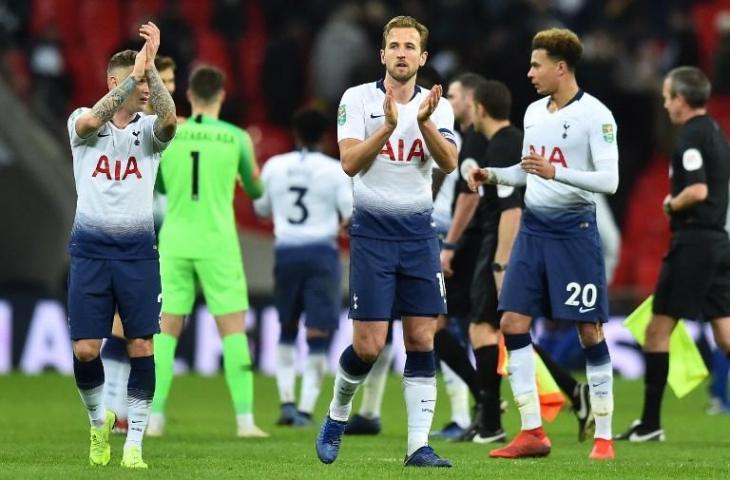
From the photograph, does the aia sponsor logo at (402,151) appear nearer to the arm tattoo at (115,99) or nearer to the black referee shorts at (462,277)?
the arm tattoo at (115,99)

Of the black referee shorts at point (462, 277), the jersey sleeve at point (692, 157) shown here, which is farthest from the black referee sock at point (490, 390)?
the jersey sleeve at point (692, 157)

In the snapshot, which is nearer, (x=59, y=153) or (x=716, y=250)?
(x=716, y=250)

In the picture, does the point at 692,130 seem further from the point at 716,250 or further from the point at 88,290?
the point at 88,290

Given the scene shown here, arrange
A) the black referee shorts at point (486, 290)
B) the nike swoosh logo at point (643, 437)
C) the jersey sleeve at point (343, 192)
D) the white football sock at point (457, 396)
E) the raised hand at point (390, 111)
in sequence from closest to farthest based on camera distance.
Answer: the raised hand at point (390, 111) < the black referee shorts at point (486, 290) < the nike swoosh logo at point (643, 437) < the white football sock at point (457, 396) < the jersey sleeve at point (343, 192)

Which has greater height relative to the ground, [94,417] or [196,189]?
[196,189]

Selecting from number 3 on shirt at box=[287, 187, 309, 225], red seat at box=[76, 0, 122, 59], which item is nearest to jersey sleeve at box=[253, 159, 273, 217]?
number 3 on shirt at box=[287, 187, 309, 225]

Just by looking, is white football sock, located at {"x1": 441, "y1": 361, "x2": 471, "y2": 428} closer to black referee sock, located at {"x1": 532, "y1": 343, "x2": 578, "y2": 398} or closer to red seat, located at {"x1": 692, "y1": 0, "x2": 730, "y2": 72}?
black referee sock, located at {"x1": 532, "y1": 343, "x2": 578, "y2": 398}

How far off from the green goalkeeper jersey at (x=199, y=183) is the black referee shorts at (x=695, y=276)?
308cm

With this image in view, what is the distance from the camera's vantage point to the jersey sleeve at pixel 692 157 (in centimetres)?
1154

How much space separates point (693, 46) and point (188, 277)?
36.0 feet

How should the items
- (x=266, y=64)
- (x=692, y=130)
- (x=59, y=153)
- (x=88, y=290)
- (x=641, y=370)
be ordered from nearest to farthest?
(x=88, y=290) < (x=692, y=130) < (x=641, y=370) < (x=59, y=153) < (x=266, y=64)

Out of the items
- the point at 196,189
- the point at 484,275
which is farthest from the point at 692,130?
the point at 196,189

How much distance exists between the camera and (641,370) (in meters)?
19.0

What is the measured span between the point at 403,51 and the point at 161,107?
1.31m
